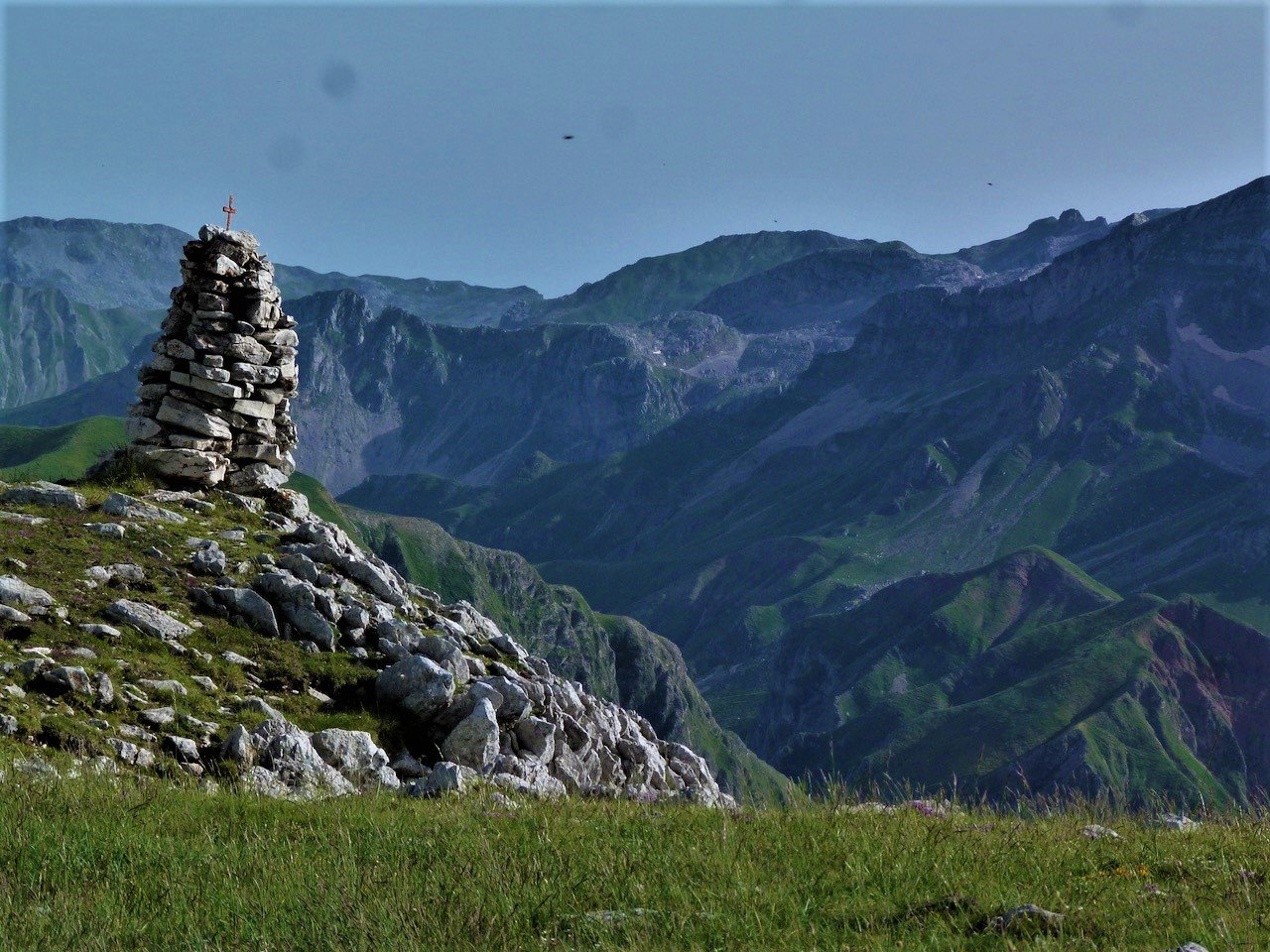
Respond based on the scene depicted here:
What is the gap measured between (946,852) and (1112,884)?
141 centimetres

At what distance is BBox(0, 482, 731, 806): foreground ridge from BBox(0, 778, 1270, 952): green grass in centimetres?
333

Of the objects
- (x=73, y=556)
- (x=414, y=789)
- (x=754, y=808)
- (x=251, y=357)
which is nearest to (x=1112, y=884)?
(x=754, y=808)

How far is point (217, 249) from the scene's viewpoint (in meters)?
28.7

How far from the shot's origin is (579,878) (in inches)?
386

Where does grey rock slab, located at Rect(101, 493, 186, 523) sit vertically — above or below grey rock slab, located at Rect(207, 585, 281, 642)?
above

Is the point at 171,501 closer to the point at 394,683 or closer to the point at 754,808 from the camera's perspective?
the point at 394,683

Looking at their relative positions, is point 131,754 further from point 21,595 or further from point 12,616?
point 21,595

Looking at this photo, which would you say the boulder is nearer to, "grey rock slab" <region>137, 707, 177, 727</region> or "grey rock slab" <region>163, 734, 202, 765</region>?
"grey rock slab" <region>137, 707, 177, 727</region>

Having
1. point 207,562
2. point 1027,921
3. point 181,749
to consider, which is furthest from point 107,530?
point 1027,921

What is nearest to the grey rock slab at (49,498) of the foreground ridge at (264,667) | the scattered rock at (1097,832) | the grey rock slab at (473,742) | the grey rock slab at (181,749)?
the foreground ridge at (264,667)

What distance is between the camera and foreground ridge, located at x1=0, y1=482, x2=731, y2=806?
53.0 feet

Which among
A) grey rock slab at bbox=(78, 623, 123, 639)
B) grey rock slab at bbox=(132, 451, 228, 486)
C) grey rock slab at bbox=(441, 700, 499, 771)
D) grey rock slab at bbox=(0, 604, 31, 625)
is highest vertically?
grey rock slab at bbox=(132, 451, 228, 486)

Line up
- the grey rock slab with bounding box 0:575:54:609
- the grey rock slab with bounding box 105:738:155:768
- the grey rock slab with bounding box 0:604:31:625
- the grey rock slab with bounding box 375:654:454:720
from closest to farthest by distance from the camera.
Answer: the grey rock slab with bounding box 105:738:155:768
the grey rock slab with bounding box 0:604:31:625
the grey rock slab with bounding box 0:575:54:609
the grey rock slab with bounding box 375:654:454:720

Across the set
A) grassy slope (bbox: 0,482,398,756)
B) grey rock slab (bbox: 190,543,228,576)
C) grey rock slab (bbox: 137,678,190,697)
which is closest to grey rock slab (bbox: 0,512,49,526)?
grassy slope (bbox: 0,482,398,756)
